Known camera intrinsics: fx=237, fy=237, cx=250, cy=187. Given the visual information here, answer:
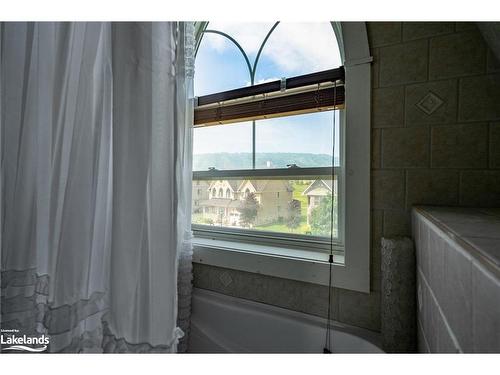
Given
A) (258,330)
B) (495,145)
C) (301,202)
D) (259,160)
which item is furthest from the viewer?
(259,160)

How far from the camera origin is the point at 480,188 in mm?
802

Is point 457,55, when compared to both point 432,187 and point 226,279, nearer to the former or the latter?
point 432,187

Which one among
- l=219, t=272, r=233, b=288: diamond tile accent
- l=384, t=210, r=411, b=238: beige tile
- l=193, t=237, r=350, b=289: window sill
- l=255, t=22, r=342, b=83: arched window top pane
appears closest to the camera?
l=384, t=210, r=411, b=238: beige tile

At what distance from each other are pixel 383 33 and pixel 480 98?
1.37ft

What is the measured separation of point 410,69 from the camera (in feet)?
2.93

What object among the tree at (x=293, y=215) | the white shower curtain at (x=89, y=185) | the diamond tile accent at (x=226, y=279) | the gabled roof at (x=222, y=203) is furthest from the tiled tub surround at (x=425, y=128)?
the white shower curtain at (x=89, y=185)

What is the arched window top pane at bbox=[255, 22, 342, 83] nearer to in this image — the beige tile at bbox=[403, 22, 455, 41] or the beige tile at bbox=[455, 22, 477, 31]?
the beige tile at bbox=[403, 22, 455, 41]

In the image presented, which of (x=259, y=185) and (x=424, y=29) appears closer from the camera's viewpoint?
(x=424, y=29)

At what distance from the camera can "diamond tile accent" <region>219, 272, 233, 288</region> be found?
1.21 meters

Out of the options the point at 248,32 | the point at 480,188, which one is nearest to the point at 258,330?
the point at 480,188

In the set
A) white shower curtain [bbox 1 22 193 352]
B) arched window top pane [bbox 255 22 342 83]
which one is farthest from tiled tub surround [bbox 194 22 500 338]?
white shower curtain [bbox 1 22 193 352]

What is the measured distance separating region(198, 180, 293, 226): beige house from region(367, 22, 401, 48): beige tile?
695 millimetres

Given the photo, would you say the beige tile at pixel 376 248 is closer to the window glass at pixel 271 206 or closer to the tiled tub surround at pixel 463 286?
the window glass at pixel 271 206

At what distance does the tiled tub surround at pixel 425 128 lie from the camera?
803 mm
